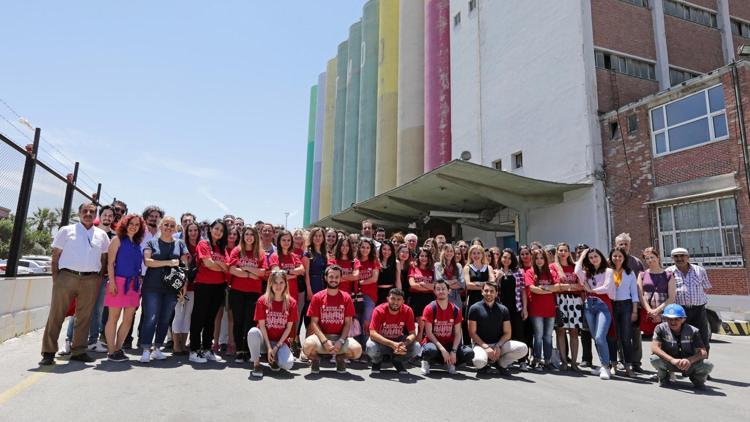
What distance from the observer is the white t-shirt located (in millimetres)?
5410

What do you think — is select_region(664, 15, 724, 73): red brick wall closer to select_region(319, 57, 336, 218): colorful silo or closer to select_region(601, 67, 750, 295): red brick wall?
select_region(601, 67, 750, 295): red brick wall

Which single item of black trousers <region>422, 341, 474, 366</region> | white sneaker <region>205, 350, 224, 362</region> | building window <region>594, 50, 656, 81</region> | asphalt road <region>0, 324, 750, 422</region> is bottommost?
asphalt road <region>0, 324, 750, 422</region>

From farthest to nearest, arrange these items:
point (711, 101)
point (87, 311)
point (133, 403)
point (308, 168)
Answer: point (308, 168) < point (711, 101) < point (87, 311) < point (133, 403)

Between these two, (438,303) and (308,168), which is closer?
(438,303)

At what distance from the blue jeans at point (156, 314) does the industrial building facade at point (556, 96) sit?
35.6 feet

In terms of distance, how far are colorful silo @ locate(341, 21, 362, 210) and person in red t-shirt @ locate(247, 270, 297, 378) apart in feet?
109

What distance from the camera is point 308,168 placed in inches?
2188

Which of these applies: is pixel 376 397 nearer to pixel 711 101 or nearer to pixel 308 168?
pixel 711 101

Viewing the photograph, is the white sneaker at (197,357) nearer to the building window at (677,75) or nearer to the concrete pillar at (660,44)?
the concrete pillar at (660,44)

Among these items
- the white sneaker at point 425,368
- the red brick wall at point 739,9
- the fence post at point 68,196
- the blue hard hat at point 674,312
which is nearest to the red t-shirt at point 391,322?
the white sneaker at point 425,368

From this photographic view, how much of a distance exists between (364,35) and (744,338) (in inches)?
1390

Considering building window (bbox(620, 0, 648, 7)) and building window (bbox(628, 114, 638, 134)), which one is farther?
Answer: building window (bbox(620, 0, 648, 7))

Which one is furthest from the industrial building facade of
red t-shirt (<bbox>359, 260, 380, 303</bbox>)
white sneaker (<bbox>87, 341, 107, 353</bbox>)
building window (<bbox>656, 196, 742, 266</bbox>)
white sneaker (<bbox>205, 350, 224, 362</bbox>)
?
white sneaker (<bbox>87, 341, 107, 353</bbox>)

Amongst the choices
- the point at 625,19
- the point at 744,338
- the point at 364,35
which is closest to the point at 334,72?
the point at 364,35
